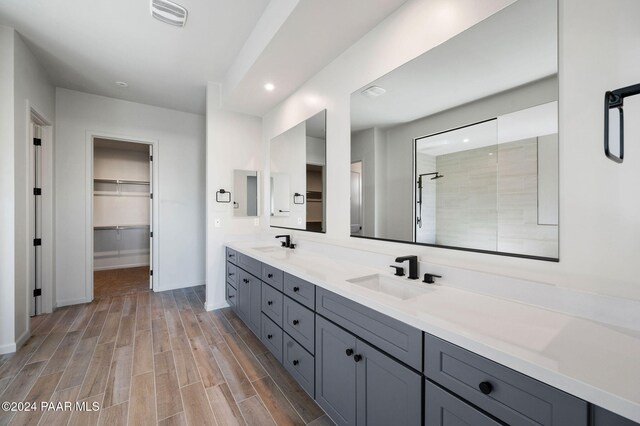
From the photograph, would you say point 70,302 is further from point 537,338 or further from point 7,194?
point 537,338

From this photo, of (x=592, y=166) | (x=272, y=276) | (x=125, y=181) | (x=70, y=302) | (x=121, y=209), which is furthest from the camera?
(x=121, y=209)

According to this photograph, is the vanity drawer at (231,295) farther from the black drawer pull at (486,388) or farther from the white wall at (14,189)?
the black drawer pull at (486,388)

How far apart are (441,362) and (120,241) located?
6953mm

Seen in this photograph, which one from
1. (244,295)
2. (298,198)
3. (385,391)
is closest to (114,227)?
(244,295)

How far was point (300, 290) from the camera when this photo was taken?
5.99ft

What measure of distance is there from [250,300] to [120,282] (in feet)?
11.5

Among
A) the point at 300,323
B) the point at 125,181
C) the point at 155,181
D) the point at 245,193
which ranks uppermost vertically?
the point at 125,181

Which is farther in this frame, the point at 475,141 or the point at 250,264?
the point at 250,264

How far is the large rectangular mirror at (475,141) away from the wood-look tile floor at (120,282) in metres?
4.23

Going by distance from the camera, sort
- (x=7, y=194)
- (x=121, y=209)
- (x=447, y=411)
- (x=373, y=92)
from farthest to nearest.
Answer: (x=121, y=209)
(x=7, y=194)
(x=373, y=92)
(x=447, y=411)

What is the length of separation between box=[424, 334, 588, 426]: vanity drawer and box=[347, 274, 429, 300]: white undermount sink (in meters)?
0.54

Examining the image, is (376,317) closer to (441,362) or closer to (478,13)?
(441,362)

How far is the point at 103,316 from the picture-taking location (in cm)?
325

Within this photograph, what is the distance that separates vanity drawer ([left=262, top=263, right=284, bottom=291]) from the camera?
2.09 m
